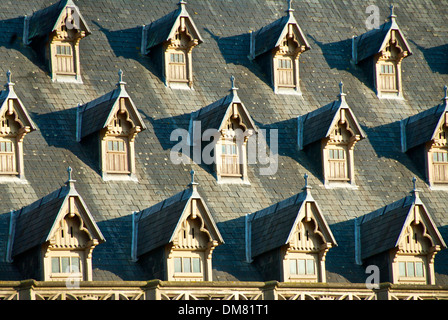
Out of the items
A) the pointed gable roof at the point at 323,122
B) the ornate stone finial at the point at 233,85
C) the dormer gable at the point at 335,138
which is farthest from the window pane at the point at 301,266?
the ornate stone finial at the point at 233,85

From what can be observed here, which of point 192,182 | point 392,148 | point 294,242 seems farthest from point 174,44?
point 294,242

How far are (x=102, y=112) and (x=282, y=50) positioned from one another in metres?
10.5

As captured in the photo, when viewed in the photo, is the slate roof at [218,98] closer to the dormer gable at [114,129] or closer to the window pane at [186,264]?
the dormer gable at [114,129]

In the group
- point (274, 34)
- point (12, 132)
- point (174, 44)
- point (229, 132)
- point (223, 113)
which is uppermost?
point (274, 34)

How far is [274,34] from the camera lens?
79.4 metres

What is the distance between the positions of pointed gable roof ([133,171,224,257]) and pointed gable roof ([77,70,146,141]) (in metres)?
3.97

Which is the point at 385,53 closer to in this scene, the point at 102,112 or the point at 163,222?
the point at 102,112

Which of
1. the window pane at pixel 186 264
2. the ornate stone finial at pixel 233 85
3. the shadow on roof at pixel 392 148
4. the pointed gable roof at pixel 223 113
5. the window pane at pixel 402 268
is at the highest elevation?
the ornate stone finial at pixel 233 85

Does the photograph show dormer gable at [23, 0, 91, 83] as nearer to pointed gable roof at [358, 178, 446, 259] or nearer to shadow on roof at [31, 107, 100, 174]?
shadow on roof at [31, 107, 100, 174]

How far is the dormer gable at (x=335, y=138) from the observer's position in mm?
76125

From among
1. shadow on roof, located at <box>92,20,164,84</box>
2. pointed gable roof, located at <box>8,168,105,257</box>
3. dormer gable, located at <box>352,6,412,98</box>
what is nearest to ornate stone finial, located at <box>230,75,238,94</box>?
shadow on roof, located at <box>92,20,164,84</box>

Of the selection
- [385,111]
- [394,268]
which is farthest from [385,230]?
[385,111]

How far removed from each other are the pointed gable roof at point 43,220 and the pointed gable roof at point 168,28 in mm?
11778

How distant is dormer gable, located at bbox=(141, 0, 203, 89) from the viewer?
7694 centimetres
